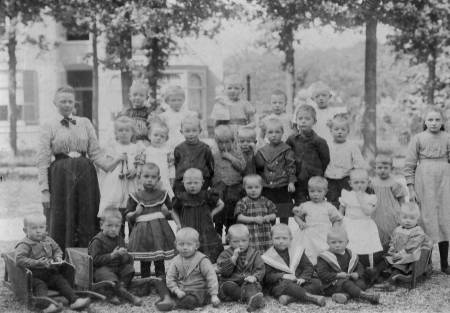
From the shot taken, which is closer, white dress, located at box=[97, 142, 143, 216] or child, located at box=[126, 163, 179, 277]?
child, located at box=[126, 163, 179, 277]

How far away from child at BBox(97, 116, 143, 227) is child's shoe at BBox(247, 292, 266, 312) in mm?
1856

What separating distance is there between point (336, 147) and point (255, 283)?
1951 millimetres

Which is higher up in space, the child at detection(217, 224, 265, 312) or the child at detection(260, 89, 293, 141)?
the child at detection(260, 89, 293, 141)

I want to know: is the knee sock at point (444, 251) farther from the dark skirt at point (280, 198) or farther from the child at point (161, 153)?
the child at point (161, 153)

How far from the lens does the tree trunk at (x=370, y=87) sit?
1562cm

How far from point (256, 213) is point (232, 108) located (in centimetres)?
167

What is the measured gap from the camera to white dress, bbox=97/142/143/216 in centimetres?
646

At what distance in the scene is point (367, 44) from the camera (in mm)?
15711

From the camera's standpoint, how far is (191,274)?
5.41 m

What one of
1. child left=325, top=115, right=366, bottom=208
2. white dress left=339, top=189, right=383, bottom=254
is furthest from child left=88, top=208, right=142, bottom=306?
child left=325, top=115, right=366, bottom=208

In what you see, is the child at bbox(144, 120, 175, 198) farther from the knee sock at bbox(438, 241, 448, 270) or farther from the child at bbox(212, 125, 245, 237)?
the knee sock at bbox(438, 241, 448, 270)

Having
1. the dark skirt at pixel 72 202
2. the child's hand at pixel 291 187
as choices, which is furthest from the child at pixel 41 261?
the child's hand at pixel 291 187

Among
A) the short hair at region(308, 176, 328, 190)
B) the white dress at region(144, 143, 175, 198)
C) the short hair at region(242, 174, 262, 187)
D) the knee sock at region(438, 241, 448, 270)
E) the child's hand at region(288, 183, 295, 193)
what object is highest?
the white dress at region(144, 143, 175, 198)

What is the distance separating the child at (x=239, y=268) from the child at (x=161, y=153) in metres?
→ 1.18
